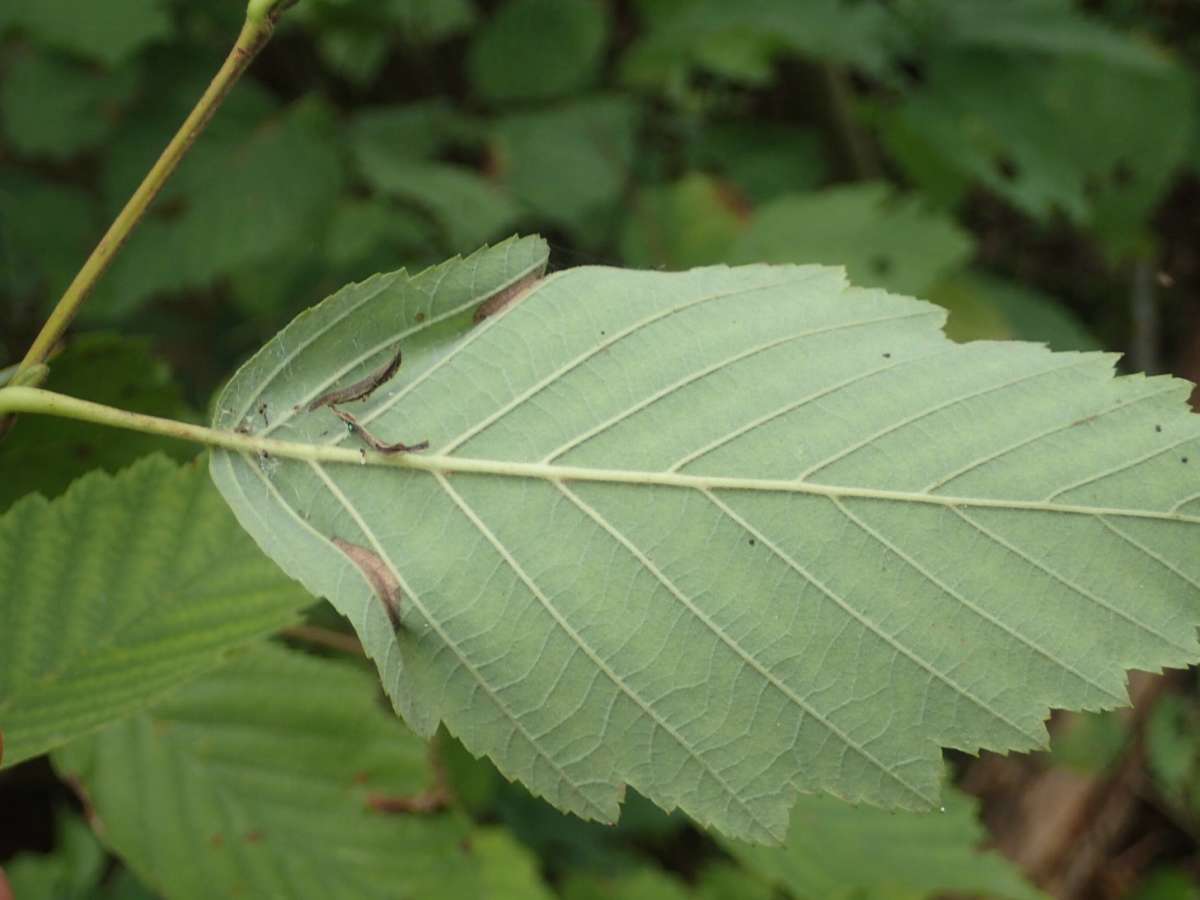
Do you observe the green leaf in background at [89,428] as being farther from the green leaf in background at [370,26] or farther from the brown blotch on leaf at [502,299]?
the green leaf in background at [370,26]

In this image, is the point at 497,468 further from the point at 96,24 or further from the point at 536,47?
the point at 536,47

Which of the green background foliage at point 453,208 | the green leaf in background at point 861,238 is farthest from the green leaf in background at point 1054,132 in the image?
the green leaf in background at point 861,238

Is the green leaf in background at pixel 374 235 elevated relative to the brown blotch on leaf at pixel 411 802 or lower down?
elevated

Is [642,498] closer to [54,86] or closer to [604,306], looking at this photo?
[604,306]

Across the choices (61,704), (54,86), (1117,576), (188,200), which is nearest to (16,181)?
(54,86)

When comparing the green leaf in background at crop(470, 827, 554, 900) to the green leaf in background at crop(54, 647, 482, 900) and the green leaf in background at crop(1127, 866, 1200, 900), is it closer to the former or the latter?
the green leaf in background at crop(54, 647, 482, 900)

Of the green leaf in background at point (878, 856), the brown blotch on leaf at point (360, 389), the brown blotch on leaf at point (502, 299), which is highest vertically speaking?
the brown blotch on leaf at point (502, 299)
